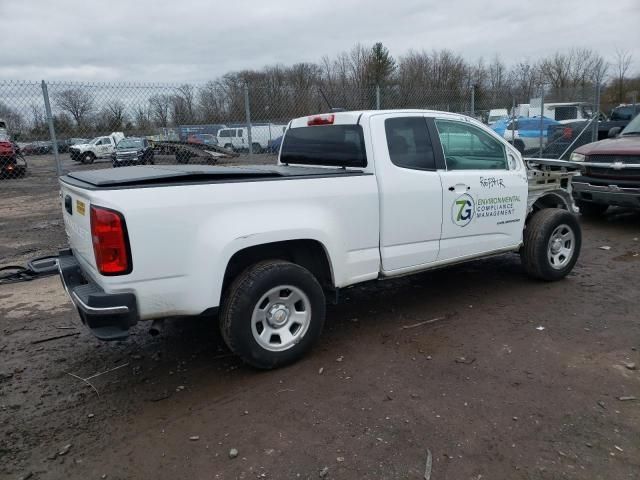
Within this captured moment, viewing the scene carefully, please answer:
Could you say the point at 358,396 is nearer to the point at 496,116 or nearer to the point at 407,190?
the point at 407,190

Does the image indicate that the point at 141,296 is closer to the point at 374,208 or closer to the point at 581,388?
the point at 374,208

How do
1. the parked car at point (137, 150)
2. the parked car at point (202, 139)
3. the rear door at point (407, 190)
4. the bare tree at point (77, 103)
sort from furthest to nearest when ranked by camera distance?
1. the parked car at point (137, 150)
2. the parked car at point (202, 139)
3. the bare tree at point (77, 103)
4. the rear door at point (407, 190)

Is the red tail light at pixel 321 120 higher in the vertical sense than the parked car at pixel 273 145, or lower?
higher

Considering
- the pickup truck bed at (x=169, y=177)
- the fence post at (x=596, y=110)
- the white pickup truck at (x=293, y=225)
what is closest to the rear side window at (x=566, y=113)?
the fence post at (x=596, y=110)

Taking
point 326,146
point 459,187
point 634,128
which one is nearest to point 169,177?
point 326,146

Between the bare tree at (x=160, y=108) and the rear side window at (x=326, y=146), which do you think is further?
the bare tree at (x=160, y=108)

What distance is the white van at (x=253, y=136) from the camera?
11.1 meters

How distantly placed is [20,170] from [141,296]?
14858 mm

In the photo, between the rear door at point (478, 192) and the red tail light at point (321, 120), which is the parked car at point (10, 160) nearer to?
the red tail light at point (321, 120)

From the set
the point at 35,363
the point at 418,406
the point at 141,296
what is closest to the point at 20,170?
the point at 35,363

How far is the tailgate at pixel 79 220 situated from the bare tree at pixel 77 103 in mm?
5659


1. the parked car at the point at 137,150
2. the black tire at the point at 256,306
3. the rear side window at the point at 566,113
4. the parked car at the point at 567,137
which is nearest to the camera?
the black tire at the point at 256,306

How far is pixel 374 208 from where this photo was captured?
3963 millimetres

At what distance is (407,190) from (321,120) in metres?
1.15
